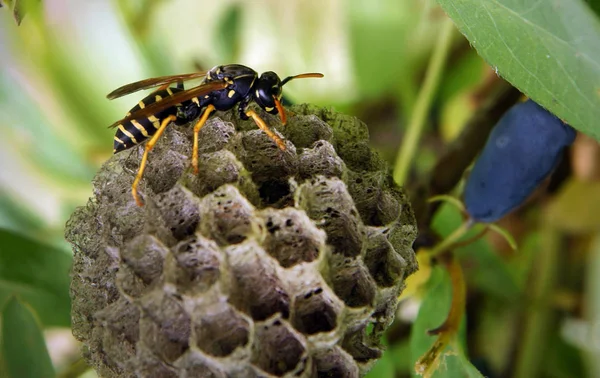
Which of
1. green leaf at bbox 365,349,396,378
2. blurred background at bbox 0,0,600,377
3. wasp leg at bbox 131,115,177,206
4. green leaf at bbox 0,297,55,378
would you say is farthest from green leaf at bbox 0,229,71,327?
green leaf at bbox 365,349,396,378

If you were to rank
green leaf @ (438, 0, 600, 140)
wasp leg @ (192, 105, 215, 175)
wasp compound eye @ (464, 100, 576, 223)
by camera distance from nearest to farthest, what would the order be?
green leaf @ (438, 0, 600, 140), wasp leg @ (192, 105, 215, 175), wasp compound eye @ (464, 100, 576, 223)

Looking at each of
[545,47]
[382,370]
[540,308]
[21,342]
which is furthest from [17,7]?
[540,308]

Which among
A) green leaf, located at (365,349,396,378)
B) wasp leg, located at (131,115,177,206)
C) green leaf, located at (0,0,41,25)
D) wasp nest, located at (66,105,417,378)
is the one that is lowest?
green leaf, located at (365,349,396,378)

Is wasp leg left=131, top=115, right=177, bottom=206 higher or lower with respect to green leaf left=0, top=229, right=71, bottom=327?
higher

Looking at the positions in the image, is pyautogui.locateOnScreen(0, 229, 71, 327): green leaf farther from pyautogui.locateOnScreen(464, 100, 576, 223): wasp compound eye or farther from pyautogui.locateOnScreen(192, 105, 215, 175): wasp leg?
pyautogui.locateOnScreen(464, 100, 576, 223): wasp compound eye

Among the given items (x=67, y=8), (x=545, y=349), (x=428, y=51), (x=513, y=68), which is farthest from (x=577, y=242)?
(x=67, y=8)

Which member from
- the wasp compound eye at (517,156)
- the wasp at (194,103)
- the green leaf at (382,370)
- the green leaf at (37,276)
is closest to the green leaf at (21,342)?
the green leaf at (37,276)

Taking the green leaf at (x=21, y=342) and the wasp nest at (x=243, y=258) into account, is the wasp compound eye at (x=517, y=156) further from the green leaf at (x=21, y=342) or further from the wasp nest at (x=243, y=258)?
the green leaf at (x=21, y=342)
